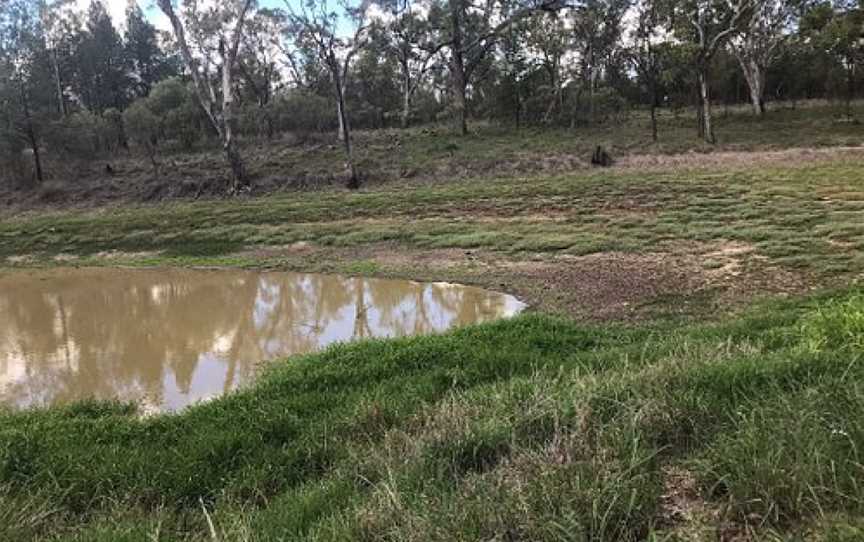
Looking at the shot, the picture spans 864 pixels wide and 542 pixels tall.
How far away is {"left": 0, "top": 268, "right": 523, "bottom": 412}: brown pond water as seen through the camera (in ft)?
30.3

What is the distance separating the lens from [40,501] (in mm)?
5012

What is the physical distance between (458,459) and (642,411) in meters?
1.12

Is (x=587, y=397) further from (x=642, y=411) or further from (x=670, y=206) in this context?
(x=670, y=206)

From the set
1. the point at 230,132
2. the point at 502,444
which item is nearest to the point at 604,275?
the point at 502,444

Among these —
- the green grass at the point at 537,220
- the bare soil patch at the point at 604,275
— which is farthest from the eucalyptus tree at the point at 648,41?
the bare soil patch at the point at 604,275

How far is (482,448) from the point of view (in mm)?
4641

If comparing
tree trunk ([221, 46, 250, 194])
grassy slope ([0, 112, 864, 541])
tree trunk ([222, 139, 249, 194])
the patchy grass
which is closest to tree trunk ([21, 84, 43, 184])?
the patchy grass

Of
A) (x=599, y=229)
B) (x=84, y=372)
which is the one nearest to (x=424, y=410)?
(x=84, y=372)

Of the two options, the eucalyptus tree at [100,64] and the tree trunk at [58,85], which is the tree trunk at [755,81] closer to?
the tree trunk at [58,85]

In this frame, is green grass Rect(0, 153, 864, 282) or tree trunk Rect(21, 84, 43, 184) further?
tree trunk Rect(21, 84, 43, 184)

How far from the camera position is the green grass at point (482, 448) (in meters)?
3.38

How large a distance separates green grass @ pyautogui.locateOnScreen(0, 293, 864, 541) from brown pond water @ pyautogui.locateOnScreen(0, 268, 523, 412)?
1.87 m

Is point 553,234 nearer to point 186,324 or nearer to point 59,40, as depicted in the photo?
point 186,324

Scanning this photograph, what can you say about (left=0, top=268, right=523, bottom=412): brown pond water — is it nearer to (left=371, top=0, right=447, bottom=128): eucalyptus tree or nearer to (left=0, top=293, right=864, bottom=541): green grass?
(left=0, top=293, right=864, bottom=541): green grass
